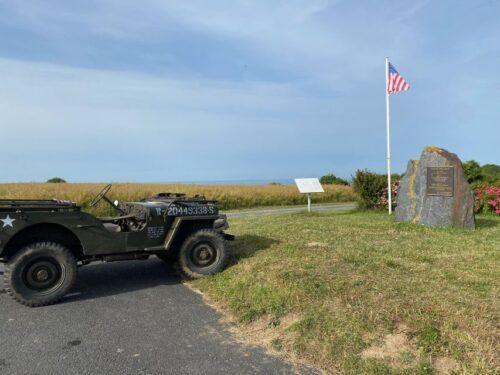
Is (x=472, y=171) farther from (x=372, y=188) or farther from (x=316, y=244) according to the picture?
(x=316, y=244)

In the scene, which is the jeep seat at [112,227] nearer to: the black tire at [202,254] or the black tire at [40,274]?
the black tire at [40,274]

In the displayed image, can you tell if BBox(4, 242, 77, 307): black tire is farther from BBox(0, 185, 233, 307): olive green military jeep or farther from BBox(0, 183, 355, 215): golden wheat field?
BBox(0, 183, 355, 215): golden wheat field

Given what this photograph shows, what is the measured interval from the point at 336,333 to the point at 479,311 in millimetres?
1455

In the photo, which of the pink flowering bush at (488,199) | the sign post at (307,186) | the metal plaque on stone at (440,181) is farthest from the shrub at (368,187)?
the metal plaque on stone at (440,181)

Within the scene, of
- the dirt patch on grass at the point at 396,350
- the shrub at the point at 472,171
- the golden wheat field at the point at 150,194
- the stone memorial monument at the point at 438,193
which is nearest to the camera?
the dirt patch on grass at the point at 396,350

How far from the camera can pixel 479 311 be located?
3852mm

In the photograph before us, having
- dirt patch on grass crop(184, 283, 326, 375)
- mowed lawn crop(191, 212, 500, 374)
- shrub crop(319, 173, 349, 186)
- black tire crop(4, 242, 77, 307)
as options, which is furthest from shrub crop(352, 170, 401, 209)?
shrub crop(319, 173, 349, 186)

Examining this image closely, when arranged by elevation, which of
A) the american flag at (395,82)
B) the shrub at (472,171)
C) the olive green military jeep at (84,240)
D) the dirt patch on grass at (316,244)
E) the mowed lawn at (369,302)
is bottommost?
the mowed lawn at (369,302)

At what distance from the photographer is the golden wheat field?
66.6 ft

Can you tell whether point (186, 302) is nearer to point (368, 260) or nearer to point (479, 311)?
point (368, 260)

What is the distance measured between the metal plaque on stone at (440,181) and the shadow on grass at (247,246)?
4.63 metres

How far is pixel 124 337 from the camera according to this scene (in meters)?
3.99

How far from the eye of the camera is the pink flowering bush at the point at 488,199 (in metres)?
13.6

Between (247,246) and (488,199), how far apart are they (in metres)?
10.7
